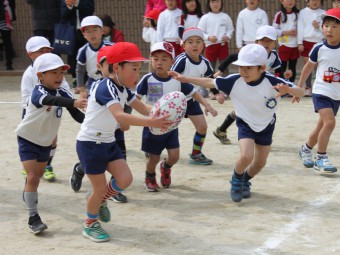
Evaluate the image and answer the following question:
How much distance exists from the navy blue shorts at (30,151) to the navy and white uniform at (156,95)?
3.71 feet

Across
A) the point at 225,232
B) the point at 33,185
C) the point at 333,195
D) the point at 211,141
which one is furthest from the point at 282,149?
the point at 33,185

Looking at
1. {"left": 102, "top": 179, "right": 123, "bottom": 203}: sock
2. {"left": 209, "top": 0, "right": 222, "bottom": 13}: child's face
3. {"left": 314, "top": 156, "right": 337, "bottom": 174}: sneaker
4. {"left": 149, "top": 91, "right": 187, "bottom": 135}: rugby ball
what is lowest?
{"left": 314, "top": 156, "right": 337, "bottom": 174}: sneaker

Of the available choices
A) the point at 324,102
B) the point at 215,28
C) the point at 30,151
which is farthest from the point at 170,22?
the point at 30,151

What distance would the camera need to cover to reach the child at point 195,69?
328 inches

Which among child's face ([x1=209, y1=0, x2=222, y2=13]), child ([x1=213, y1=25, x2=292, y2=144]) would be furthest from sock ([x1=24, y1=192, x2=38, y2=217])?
child's face ([x1=209, y1=0, x2=222, y2=13])

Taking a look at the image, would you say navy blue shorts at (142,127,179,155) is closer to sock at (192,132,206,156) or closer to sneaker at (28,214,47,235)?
sock at (192,132,206,156)

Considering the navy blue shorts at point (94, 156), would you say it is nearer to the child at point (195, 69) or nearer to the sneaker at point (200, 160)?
the child at point (195, 69)

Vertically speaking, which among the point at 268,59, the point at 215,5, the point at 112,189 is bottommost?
the point at 112,189

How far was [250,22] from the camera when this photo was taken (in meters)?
12.7

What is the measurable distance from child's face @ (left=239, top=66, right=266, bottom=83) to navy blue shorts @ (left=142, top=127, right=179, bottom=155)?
97 centimetres

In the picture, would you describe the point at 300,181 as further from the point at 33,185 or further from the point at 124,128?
the point at 33,185

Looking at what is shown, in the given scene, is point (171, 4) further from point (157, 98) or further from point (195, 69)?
point (157, 98)

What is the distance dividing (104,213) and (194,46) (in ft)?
8.95

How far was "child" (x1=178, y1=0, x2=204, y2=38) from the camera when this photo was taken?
1287 cm
